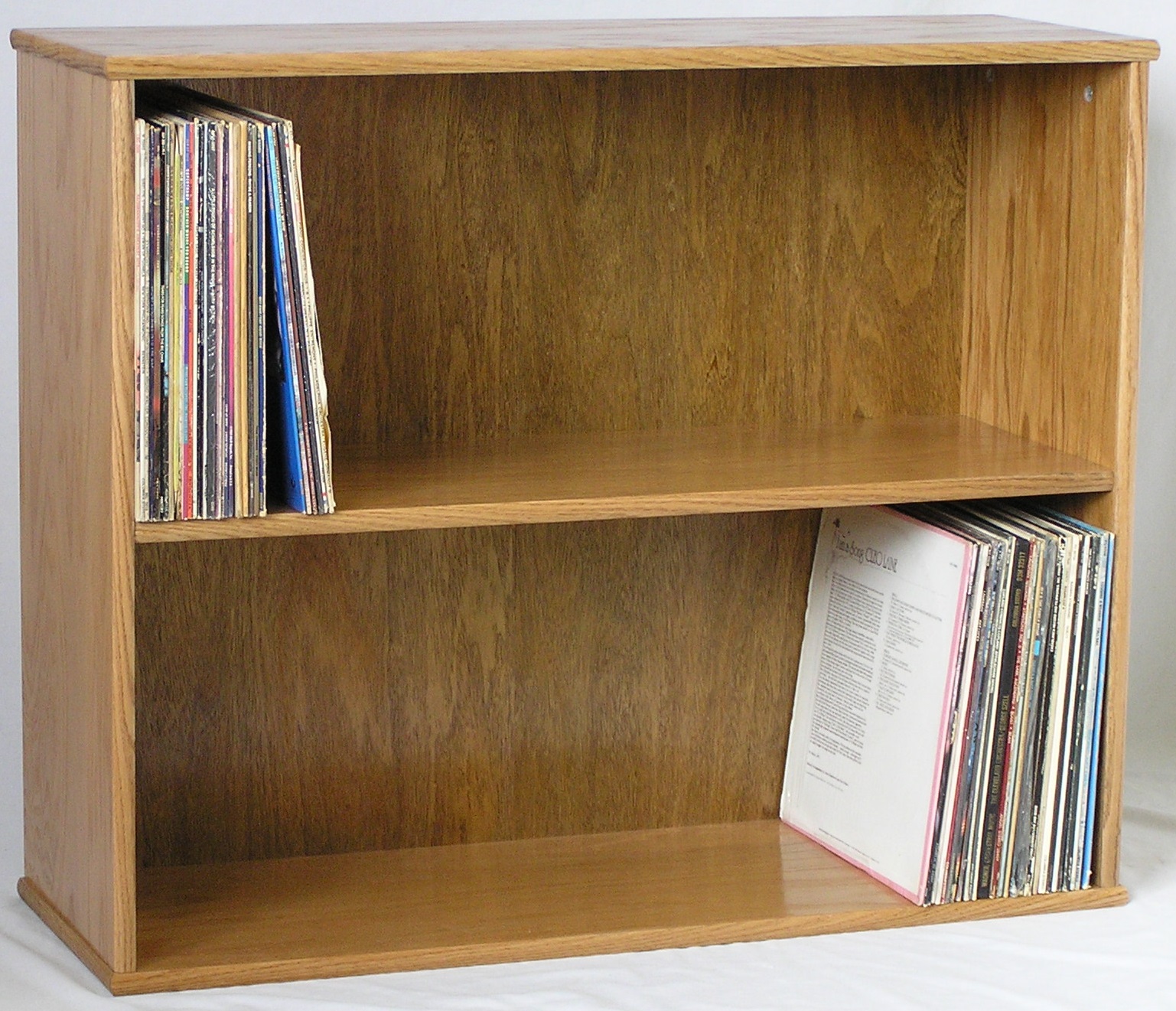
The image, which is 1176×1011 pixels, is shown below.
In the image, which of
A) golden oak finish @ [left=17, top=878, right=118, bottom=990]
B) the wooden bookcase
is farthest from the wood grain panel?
golden oak finish @ [left=17, top=878, right=118, bottom=990]

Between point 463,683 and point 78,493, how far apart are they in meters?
0.46

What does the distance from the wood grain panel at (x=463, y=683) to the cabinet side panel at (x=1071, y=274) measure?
0.84 ft

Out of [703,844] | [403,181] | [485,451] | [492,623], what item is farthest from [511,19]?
[703,844]

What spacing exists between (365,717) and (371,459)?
0.27 metres

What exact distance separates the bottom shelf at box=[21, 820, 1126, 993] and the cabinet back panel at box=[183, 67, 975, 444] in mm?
389

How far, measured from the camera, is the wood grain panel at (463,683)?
188 cm

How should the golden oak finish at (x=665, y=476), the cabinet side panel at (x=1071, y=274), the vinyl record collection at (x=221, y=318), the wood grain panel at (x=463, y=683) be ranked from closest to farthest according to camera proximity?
the vinyl record collection at (x=221, y=318) < the golden oak finish at (x=665, y=476) < the cabinet side panel at (x=1071, y=274) < the wood grain panel at (x=463, y=683)

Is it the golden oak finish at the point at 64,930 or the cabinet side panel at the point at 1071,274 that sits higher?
the cabinet side panel at the point at 1071,274

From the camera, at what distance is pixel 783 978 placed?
5.51 ft

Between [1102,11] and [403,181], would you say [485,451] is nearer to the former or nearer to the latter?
[403,181]

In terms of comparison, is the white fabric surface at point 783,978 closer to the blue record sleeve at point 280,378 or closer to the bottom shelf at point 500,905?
the bottom shelf at point 500,905

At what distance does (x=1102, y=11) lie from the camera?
7.07 feet

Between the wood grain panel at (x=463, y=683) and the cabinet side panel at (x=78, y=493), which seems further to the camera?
the wood grain panel at (x=463, y=683)

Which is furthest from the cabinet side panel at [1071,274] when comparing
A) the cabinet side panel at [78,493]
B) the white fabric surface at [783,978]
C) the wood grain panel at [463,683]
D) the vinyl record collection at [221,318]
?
the cabinet side panel at [78,493]
